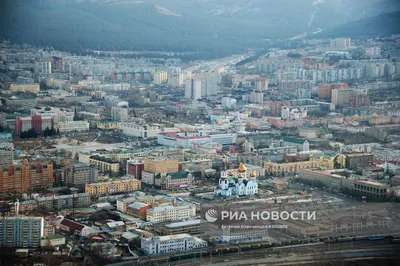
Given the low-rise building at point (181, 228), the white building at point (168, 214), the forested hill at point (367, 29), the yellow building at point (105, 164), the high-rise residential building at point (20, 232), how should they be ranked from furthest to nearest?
the forested hill at point (367, 29) → the yellow building at point (105, 164) → the white building at point (168, 214) → the low-rise building at point (181, 228) → the high-rise residential building at point (20, 232)

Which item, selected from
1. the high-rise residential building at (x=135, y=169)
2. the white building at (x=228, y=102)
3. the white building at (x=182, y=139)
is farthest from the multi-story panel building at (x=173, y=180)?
the white building at (x=228, y=102)

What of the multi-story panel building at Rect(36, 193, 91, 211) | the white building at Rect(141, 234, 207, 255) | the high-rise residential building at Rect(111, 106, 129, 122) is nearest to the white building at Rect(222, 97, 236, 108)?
the high-rise residential building at Rect(111, 106, 129, 122)

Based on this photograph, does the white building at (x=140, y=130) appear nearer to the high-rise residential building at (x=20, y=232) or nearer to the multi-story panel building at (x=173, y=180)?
the multi-story panel building at (x=173, y=180)

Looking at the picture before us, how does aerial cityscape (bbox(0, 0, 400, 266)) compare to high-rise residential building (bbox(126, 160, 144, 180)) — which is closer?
aerial cityscape (bbox(0, 0, 400, 266))

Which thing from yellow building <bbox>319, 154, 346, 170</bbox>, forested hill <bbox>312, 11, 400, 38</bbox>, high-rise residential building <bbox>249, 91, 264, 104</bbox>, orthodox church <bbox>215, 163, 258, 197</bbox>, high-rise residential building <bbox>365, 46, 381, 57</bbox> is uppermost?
forested hill <bbox>312, 11, 400, 38</bbox>

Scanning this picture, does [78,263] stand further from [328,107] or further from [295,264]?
[328,107]

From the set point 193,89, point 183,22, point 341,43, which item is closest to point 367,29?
point 341,43

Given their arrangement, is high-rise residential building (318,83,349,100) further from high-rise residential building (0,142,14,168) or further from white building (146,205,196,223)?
white building (146,205,196,223)
